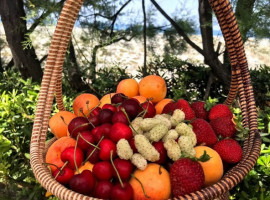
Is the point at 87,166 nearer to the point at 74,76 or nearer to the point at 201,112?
the point at 201,112

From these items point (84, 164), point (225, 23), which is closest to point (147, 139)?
point (84, 164)

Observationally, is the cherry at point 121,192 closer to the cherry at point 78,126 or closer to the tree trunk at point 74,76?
the cherry at point 78,126

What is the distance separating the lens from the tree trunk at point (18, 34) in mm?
2109

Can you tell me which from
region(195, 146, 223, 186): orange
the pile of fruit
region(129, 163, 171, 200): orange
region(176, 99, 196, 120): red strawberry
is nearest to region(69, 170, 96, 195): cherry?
the pile of fruit

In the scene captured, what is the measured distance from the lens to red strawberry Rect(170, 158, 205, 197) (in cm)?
74

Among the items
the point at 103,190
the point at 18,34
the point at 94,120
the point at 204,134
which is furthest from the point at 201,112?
the point at 18,34

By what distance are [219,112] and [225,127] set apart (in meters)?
0.09

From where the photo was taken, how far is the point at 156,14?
2.74m

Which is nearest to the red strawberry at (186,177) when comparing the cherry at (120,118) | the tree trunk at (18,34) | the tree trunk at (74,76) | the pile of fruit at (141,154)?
the pile of fruit at (141,154)

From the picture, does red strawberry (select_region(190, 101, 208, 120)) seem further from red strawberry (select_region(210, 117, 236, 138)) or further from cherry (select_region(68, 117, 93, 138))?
cherry (select_region(68, 117, 93, 138))

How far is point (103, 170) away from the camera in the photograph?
79cm

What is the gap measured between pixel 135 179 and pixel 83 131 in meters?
0.25

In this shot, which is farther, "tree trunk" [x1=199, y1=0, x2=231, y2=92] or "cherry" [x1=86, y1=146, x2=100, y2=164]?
"tree trunk" [x1=199, y1=0, x2=231, y2=92]

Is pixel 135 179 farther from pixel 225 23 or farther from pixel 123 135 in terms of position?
pixel 225 23
